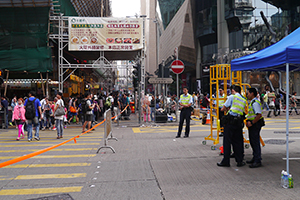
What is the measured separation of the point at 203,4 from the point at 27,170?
41.8 meters

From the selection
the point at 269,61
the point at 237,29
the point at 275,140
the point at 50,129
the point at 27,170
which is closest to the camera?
the point at 269,61

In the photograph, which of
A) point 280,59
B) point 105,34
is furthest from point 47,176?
point 105,34

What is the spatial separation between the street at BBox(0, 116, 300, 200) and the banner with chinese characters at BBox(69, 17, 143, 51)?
38.0 feet

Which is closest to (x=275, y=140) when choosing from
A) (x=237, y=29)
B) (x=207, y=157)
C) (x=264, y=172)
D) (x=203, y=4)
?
(x=207, y=157)

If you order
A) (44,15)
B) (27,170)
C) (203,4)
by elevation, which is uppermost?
(203,4)

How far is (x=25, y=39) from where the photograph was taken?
1903 centimetres

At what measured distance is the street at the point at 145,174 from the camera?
4965 millimetres

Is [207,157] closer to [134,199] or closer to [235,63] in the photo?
[235,63]

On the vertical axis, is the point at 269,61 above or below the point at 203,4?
below

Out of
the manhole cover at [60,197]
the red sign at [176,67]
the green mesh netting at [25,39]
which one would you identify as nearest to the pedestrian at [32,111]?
the manhole cover at [60,197]

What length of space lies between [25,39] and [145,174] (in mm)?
16014

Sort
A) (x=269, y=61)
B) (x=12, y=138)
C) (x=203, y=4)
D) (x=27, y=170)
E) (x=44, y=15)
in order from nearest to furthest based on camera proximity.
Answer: (x=269, y=61)
(x=27, y=170)
(x=12, y=138)
(x=44, y=15)
(x=203, y=4)

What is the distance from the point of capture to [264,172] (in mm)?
6098

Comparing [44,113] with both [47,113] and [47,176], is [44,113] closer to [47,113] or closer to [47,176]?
[47,113]
